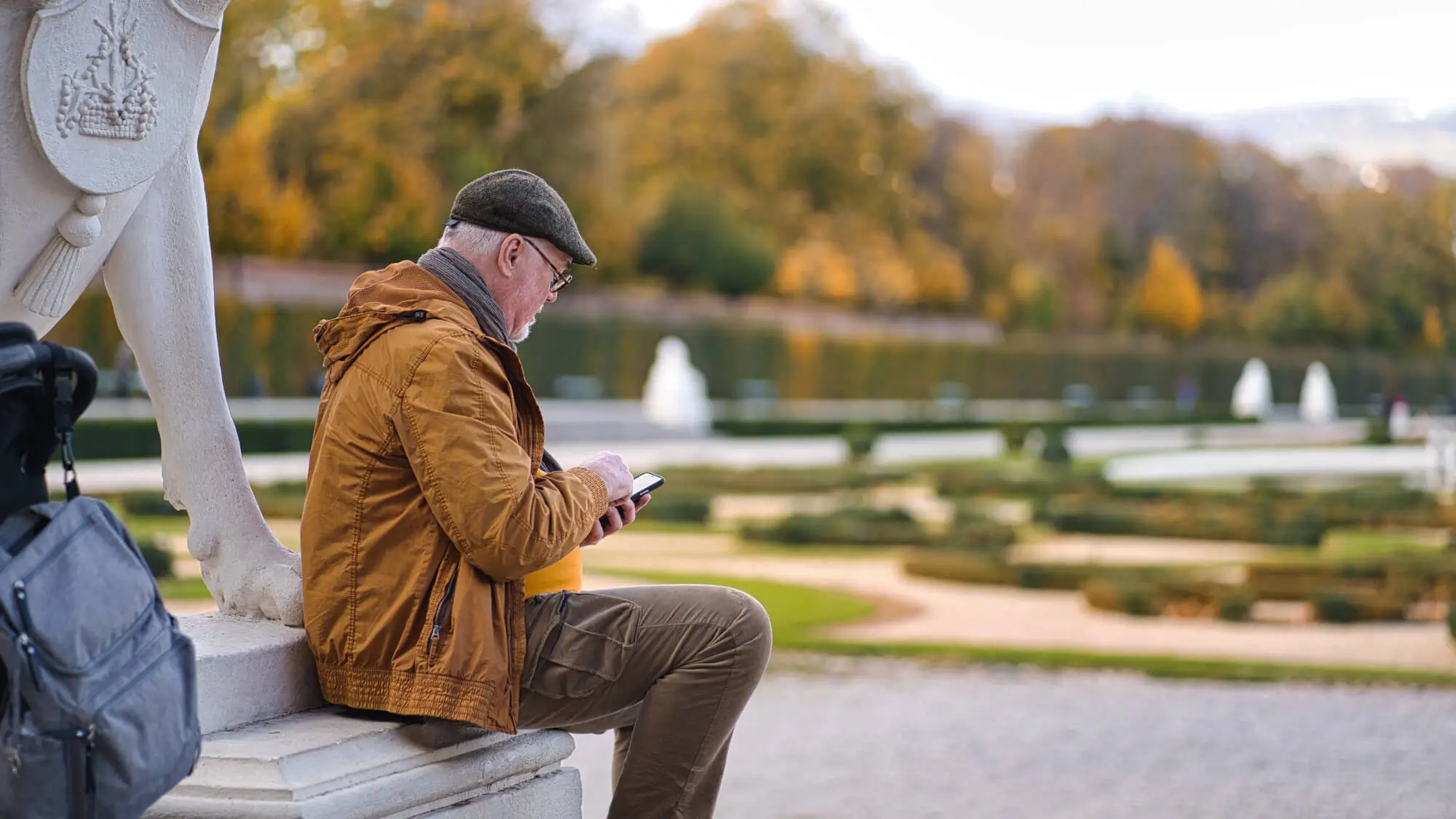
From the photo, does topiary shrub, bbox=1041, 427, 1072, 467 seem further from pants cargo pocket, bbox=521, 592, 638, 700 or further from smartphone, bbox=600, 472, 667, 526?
pants cargo pocket, bbox=521, 592, 638, 700

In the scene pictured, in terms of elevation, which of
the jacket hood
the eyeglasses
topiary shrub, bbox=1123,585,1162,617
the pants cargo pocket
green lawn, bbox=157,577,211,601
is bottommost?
topiary shrub, bbox=1123,585,1162,617

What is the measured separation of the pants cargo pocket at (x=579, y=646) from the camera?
2.47 meters

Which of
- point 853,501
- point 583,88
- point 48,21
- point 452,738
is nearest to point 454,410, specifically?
point 452,738

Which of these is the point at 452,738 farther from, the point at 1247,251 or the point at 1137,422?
the point at 1247,251

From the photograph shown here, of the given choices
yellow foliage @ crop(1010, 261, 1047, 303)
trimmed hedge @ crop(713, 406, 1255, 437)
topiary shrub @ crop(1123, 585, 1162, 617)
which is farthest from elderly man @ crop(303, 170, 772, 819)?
yellow foliage @ crop(1010, 261, 1047, 303)

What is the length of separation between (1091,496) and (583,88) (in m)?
24.7

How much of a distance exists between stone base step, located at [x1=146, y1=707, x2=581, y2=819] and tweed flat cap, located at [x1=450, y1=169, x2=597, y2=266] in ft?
2.51

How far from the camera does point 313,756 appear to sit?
226cm

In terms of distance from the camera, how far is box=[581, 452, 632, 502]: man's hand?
2510 millimetres

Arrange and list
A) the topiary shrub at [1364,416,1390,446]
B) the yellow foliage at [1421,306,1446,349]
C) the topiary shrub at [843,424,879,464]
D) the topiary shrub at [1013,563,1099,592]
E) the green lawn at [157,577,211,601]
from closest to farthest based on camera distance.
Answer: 1. the green lawn at [157,577,211,601]
2. the topiary shrub at [1013,563,1099,592]
3. the topiary shrub at [843,424,879,464]
4. the topiary shrub at [1364,416,1390,446]
5. the yellow foliage at [1421,306,1446,349]

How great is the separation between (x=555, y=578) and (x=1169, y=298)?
55027 mm

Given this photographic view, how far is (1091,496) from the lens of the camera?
14273 millimetres

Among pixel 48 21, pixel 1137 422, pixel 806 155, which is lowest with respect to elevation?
pixel 1137 422

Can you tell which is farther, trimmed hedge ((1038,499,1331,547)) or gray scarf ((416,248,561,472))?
trimmed hedge ((1038,499,1331,547))
